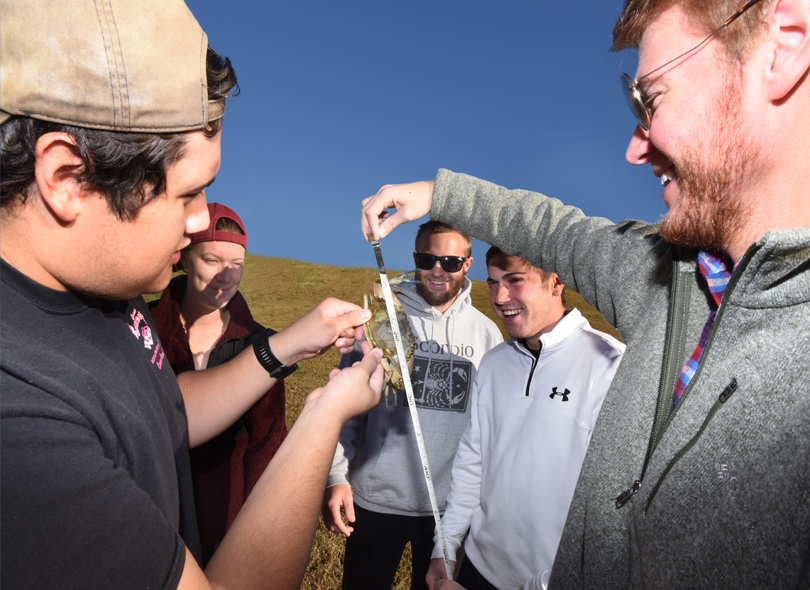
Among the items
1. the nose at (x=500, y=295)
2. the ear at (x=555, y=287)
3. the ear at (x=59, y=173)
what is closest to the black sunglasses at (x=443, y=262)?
the nose at (x=500, y=295)

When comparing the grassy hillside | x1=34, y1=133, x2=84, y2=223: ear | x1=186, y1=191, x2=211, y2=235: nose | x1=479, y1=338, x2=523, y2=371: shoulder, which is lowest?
the grassy hillside

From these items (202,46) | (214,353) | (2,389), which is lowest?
(214,353)

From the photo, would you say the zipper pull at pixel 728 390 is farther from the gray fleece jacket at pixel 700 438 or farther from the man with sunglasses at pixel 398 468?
the man with sunglasses at pixel 398 468

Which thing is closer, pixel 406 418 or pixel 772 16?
pixel 772 16

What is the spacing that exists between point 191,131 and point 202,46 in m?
0.26

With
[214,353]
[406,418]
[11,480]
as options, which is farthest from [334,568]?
[11,480]

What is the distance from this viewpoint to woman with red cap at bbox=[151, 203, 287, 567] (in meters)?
3.03

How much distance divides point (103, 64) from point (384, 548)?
11.6 feet

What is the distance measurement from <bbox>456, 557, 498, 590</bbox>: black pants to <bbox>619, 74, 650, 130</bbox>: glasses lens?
2707mm

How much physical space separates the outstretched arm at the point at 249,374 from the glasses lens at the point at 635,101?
61.1 inches

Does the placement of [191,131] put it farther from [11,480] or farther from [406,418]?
[406,418]

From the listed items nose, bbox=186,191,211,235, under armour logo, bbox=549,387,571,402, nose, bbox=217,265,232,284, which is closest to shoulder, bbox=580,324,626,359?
under armour logo, bbox=549,387,571,402

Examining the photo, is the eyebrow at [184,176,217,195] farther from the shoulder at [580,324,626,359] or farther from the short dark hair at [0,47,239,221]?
the shoulder at [580,324,626,359]

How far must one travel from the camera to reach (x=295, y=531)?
126 cm
